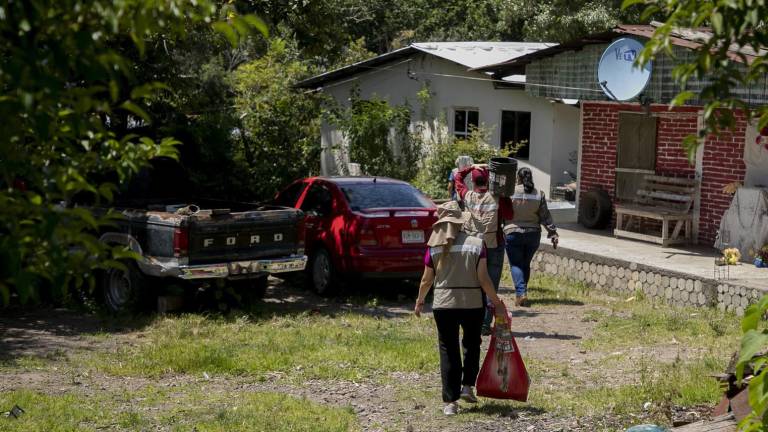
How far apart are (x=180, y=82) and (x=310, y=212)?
161 inches

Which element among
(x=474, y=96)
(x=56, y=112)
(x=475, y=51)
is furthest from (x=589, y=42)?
(x=56, y=112)

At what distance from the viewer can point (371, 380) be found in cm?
938

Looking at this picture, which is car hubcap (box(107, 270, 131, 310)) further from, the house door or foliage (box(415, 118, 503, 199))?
the house door

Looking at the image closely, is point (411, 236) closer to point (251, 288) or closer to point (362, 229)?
point (362, 229)

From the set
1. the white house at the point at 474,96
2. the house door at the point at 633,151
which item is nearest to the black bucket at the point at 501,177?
the house door at the point at 633,151

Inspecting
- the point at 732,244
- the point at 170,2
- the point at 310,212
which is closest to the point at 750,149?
the point at 732,244

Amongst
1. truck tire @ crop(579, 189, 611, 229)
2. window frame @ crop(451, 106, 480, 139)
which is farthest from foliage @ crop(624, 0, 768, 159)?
window frame @ crop(451, 106, 480, 139)

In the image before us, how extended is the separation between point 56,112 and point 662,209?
13.6 m

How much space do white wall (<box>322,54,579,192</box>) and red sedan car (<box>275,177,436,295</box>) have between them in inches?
303

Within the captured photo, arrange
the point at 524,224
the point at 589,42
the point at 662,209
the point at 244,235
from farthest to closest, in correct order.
→ the point at 589,42 → the point at 662,209 → the point at 524,224 → the point at 244,235

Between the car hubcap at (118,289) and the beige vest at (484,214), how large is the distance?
4.49 m

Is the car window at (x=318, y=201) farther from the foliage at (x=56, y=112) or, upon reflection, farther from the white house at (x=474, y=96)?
the foliage at (x=56, y=112)

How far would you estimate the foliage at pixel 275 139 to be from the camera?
67.0ft

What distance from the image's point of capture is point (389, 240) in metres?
13.4
